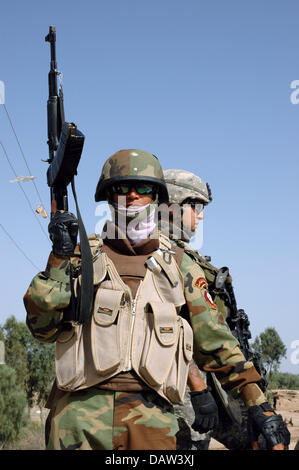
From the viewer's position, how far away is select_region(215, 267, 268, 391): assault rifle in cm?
534

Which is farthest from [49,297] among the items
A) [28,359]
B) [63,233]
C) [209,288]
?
[28,359]

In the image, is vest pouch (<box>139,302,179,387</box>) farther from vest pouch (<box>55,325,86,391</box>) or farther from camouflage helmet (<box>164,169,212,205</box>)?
camouflage helmet (<box>164,169,212,205</box>)

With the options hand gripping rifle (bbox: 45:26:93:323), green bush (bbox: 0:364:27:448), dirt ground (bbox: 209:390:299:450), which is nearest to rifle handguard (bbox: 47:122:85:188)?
hand gripping rifle (bbox: 45:26:93:323)

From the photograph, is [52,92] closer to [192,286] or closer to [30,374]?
[192,286]

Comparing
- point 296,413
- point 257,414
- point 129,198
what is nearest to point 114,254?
point 129,198

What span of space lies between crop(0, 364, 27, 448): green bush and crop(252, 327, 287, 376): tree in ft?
43.6

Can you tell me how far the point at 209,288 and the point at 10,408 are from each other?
21.3m

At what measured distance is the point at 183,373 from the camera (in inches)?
136

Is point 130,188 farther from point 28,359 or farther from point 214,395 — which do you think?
point 28,359

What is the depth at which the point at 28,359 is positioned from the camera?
30.9m

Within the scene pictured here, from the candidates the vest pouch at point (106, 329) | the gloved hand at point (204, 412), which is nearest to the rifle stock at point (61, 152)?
the vest pouch at point (106, 329)
